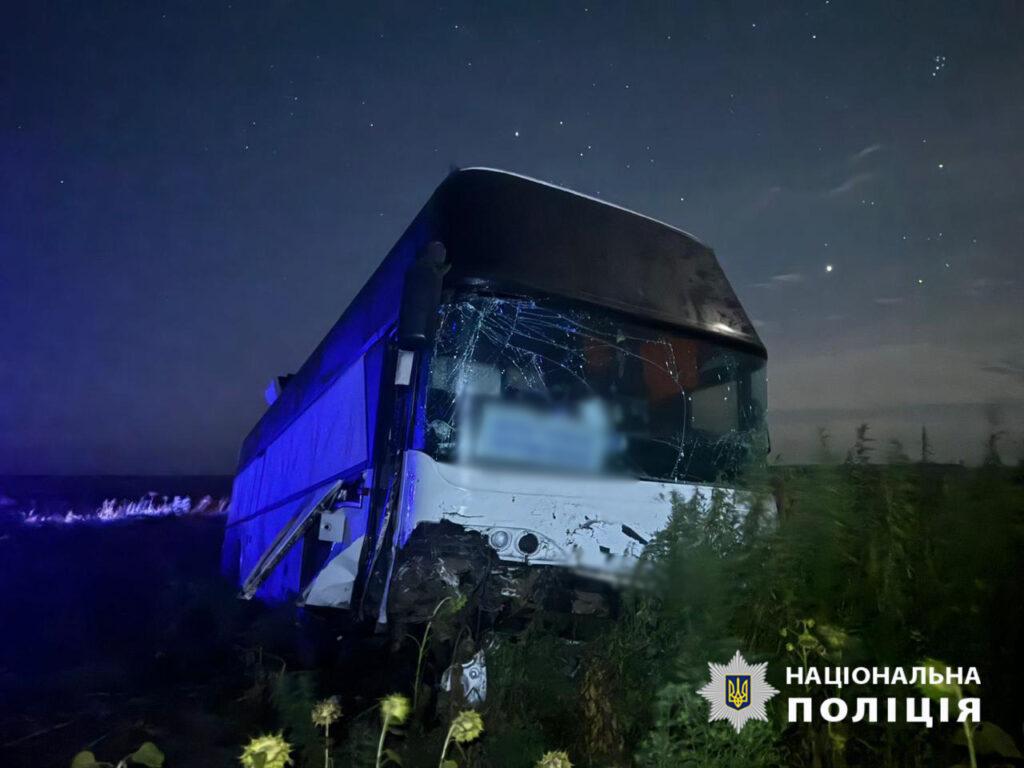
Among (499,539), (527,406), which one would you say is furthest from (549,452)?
(499,539)

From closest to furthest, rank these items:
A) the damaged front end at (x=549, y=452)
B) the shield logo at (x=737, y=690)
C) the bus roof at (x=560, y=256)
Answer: the shield logo at (x=737, y=690), the damaged front end at (x=549, y=452), the bus roof at (x=560, y=256)

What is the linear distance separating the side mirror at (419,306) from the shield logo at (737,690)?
8.71 ft

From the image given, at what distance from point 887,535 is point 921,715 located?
839 mm

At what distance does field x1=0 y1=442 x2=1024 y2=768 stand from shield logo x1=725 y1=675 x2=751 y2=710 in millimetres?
108

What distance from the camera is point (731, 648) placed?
9.57ft

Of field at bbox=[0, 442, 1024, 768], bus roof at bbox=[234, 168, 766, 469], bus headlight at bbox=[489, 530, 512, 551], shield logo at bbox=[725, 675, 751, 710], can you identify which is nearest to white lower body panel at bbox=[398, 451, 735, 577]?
bus headlight at bbox=[489, 530, 512, 551]

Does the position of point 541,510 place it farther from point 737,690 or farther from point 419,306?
point 737,690

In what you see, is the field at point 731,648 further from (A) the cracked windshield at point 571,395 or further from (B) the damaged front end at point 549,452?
(A) the cracked windshield at point 571,395

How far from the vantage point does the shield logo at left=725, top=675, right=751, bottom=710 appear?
2.83 metres

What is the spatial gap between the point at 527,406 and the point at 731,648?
2.15 m

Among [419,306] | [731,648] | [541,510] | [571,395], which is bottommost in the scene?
[731,648]

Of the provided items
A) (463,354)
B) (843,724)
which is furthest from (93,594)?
(843,724)

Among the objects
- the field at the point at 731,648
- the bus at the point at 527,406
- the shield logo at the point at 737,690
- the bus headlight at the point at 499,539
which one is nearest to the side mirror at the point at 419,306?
the bus at the point at 527,406

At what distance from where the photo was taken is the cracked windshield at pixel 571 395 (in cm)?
441
